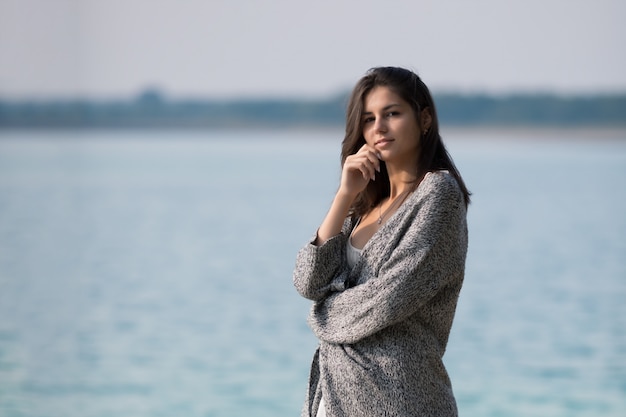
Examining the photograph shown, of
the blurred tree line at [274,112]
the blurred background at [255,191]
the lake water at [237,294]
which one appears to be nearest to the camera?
the lake water at [237,294]

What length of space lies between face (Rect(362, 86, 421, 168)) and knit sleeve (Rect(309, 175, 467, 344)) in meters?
0.12

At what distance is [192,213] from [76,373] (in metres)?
8.50

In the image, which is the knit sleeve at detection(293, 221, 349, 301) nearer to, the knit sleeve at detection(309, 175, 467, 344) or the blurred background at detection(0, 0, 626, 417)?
the knit sleeve at detection(309, 175, 467, 344)

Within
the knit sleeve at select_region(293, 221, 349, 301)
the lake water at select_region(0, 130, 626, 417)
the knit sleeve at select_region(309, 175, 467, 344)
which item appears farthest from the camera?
the lake water at select_region(0, 130, 626, 417)

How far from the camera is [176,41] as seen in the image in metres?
28.1

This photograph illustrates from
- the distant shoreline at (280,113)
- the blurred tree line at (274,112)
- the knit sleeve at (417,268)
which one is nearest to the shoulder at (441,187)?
the knit sleeve at (417,268)

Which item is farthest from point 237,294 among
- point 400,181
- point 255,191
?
point 255,191

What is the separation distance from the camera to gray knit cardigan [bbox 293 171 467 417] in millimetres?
1785

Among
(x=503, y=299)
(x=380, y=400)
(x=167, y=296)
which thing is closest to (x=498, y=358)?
(x=503, y=299)

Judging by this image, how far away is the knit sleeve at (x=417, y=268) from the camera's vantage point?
178cm

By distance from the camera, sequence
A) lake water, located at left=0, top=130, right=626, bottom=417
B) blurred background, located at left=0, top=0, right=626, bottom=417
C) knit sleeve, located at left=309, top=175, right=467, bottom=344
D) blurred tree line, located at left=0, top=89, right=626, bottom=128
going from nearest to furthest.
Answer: knit sleeve, located at left=309, top=175, right=467, bottom=344 < lake water, located at left=0, top=130, right=626, bottom=417 < blurred background, located at left=0, top=0, right=626, bottom=417 < blurred tree line, located at left=0, top=89, right=626, bottom=128

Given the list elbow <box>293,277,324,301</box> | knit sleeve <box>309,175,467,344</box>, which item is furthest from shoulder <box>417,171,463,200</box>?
elbow <box>293,277,324,301</box>

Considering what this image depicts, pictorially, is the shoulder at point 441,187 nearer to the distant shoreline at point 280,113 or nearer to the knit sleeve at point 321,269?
Result: the knit sleeve at point 321,269

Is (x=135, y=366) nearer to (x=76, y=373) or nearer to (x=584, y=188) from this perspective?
(x=76, y=373)
